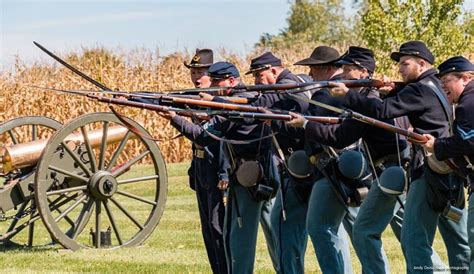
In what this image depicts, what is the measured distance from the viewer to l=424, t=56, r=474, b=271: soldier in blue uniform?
7219 mm

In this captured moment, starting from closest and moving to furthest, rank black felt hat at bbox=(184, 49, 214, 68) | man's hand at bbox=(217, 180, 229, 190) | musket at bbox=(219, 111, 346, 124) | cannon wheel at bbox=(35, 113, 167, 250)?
musket at bbox=(219, 111, 346, 124) < man's hand at bbox=(217, 180, 229, 190) < black felt hat at bbox=(184, 49, 214, 68) < cannon wheel at bbox=(35, 113, 167, 250)

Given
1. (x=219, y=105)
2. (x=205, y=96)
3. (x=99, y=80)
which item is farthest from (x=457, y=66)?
(x=99, y=80)

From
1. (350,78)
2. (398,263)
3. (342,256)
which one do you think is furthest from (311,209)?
(398,263)

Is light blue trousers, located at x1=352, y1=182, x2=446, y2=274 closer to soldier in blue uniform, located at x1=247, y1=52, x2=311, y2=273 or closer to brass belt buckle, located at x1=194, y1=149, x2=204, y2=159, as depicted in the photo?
soldier in blue uniform, located at x1=247, y1=52, x2=311, y2=273

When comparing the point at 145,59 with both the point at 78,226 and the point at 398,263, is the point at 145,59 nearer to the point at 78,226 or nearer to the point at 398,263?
the point at 78,226

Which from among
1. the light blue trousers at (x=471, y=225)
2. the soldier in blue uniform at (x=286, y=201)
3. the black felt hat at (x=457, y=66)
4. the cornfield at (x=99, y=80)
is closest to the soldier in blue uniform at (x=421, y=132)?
the black felt hat at (x=457, y=66)

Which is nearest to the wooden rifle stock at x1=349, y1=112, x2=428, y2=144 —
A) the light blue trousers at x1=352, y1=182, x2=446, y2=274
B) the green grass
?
the light blue trousers at x1=352, y1=182, x2=446, y2=274

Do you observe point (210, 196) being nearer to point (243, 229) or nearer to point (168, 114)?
point (243, 229)

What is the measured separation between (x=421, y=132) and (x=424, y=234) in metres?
0.71

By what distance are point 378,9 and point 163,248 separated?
46.9 feet

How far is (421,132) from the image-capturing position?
7727mm

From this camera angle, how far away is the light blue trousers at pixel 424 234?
780 centimetres

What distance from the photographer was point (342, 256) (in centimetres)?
819

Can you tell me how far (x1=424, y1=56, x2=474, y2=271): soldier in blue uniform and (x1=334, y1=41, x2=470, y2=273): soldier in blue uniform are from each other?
0.65 feet
